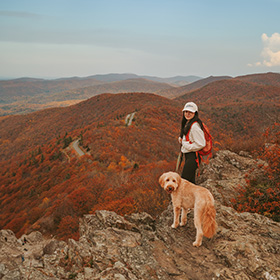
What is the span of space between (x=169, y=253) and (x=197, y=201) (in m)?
1.78

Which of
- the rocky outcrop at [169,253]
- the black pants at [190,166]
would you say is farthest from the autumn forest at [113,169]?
the black pants at [190,166]

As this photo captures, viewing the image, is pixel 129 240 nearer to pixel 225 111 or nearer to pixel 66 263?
pixel 66 263

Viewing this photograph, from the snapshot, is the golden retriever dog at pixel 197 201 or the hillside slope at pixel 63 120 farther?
the hillside slope at pixel 63 120

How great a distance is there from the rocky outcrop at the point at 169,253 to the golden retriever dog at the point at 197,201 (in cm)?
56

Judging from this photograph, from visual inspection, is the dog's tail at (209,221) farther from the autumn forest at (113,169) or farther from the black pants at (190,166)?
the autumn forest at (113,169)

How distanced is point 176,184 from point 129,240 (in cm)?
260

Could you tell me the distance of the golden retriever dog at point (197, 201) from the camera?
4505 millimetres

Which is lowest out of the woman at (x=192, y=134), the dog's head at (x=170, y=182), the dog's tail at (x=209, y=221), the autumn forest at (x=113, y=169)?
the autumn forest at (x=113, y=169)

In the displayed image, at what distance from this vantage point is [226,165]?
9734mm

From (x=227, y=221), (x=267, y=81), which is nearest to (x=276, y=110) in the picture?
(x=227, y=221)

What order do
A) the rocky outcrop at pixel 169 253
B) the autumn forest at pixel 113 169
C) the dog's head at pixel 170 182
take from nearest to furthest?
the rocky outcrop at pixel 169 253 < the dog's head at pixel 170 182 < the autumn forest at pixel 113 169

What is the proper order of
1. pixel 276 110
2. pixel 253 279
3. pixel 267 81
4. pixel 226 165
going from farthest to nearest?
pixel 267 81 < pixel 276 110 < pixel 226 165 < pixel 253 279

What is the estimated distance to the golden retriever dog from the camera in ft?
14.8

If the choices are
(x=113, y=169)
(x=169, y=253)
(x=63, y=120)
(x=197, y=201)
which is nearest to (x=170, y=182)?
(x=197, y=201)
